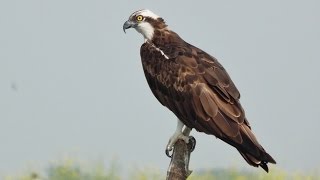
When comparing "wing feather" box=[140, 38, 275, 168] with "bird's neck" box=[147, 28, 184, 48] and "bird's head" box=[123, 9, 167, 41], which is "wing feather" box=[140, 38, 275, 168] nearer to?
"bird's neck" box=[147, 28, 184, 48]

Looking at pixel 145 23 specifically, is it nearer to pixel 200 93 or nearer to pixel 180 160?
pixel 200 93

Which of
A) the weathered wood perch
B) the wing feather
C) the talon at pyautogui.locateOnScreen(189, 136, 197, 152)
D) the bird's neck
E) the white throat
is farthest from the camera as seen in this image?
the white throat

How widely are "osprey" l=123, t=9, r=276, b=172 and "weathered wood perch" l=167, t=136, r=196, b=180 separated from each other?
11 cm

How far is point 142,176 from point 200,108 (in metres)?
12.7

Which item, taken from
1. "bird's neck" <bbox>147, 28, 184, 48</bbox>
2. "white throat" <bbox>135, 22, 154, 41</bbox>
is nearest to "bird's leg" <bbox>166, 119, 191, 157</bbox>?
"bird's neck" <bbox>147, 28, 184, 48</bbox>

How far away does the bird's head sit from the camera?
15.2 metres

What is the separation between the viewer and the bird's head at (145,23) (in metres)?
15.2

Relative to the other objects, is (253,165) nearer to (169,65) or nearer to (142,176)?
(169,65)

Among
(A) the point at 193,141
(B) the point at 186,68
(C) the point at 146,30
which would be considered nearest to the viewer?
(A) the point at 193,141

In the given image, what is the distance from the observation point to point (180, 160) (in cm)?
1340

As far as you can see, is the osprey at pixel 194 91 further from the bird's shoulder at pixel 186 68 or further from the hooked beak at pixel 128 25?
the hooked beak at pixel 128 25

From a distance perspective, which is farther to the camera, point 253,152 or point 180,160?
point 180,160

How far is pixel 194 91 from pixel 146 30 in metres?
1.88

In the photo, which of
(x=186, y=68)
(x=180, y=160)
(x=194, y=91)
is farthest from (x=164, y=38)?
(x=180, y=160)
